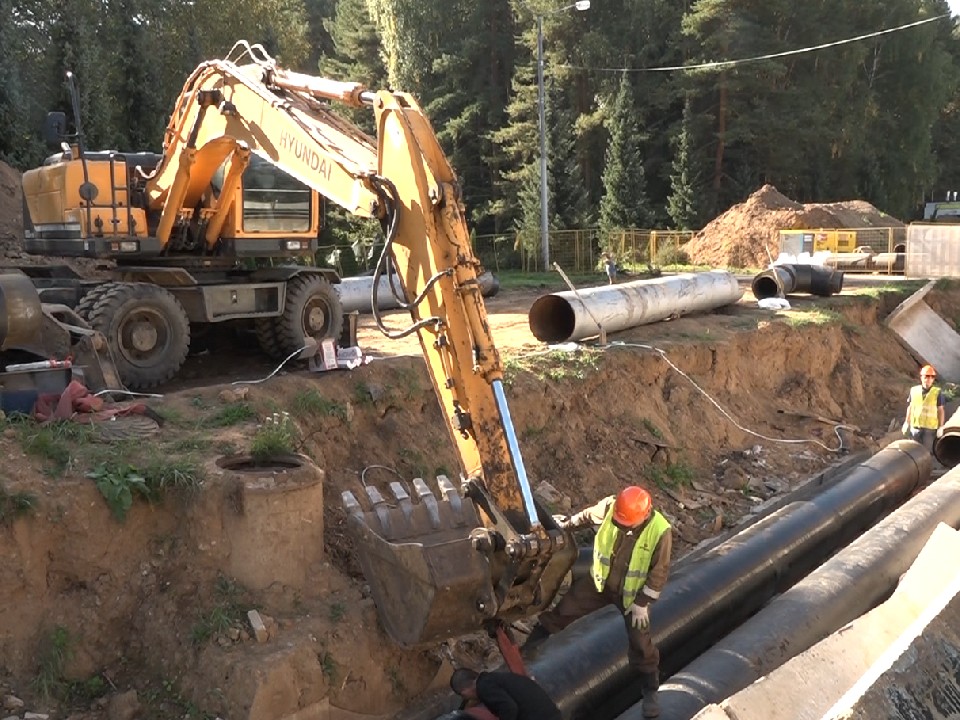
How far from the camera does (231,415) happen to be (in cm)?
859

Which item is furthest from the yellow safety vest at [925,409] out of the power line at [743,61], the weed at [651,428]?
the power line at [743,61]

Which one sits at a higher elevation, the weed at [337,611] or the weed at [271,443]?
the weed at [271,443]

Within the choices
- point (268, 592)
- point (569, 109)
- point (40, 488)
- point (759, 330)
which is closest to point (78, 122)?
point (40, 488)

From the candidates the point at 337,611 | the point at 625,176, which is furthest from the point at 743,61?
the point at 337,611

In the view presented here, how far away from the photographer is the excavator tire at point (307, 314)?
1099cm

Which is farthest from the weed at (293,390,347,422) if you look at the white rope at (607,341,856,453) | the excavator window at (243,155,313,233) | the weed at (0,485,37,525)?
the white rope at (607,341,856,453)

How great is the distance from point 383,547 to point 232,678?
55.8 inches

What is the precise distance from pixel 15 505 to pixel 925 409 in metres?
12.4

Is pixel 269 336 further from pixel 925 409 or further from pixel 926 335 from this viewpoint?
pixel 926 335

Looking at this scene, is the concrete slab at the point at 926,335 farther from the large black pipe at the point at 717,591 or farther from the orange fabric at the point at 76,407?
the orange fabric at the point at 76,407

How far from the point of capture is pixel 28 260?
1778 cm

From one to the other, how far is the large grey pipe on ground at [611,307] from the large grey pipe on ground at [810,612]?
5.32m

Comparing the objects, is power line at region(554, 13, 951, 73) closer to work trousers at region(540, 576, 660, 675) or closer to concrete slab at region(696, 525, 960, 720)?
concrete slab at region(696, 525, 960, 720)

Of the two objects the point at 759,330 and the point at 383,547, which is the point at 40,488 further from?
the point at 759,330
